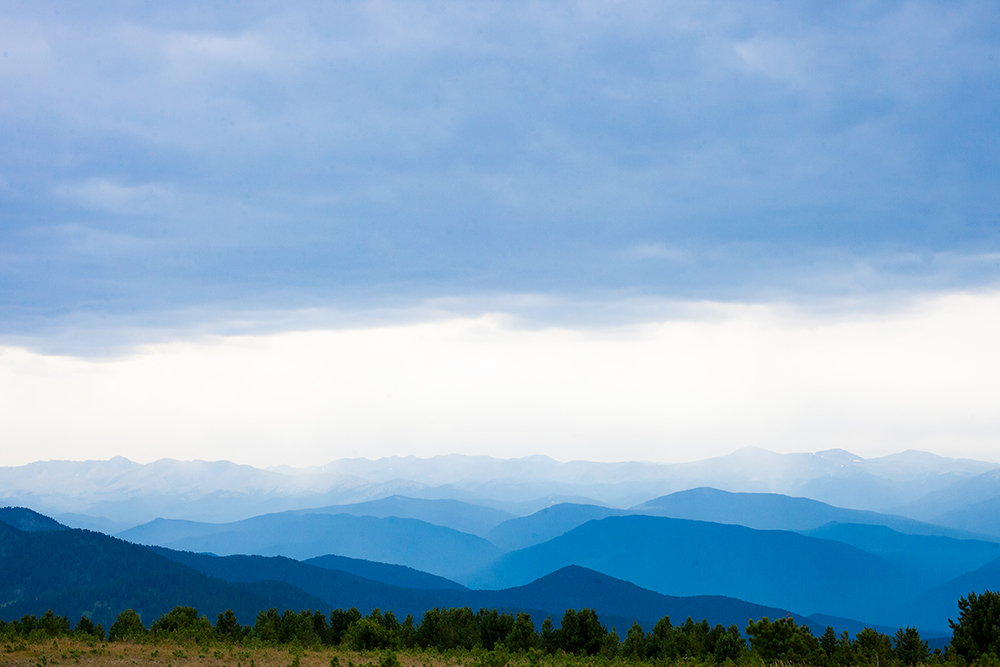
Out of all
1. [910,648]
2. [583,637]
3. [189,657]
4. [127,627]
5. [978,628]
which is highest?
[978,628]

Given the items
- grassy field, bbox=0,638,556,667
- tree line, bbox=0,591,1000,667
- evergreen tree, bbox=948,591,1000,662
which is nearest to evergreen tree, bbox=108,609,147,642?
tree line, bbox=0,591,1000,667

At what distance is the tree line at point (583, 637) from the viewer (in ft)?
124

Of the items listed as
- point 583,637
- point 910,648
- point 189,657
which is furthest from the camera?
→ point 583,637

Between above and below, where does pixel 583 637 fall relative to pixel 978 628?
below

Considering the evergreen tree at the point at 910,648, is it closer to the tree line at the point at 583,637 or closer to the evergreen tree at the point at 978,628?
the tree line at the point at 583,637

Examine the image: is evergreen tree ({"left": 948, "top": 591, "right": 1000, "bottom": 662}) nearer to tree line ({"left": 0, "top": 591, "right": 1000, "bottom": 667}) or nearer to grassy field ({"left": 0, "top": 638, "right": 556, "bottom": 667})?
tree line ({"left": 0, "top": 591, "right": 1000, "bottom": 667})

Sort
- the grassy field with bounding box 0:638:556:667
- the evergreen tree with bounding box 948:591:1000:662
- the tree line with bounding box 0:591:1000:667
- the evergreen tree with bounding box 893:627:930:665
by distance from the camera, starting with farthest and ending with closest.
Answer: the evergreen tree with bounding box 893:627:930:665 → the evergreen tree with bounding box 948:591:1000:662 → the tree line with bounding box 0:591:1000:667 → the grassy field with bounding box 0:638:556:667

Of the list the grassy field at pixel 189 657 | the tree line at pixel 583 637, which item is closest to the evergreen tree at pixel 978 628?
the tree line at pixel 583 637

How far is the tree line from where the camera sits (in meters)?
37.8

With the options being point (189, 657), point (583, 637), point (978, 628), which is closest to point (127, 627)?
point (189, 657)

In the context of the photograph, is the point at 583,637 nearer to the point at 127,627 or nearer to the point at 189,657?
the point at 189,657

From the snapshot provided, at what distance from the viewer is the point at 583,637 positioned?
214 ft

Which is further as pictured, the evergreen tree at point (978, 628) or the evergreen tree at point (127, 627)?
the evergreen tree at point (127, 627)

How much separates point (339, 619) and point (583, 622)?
995 inches
